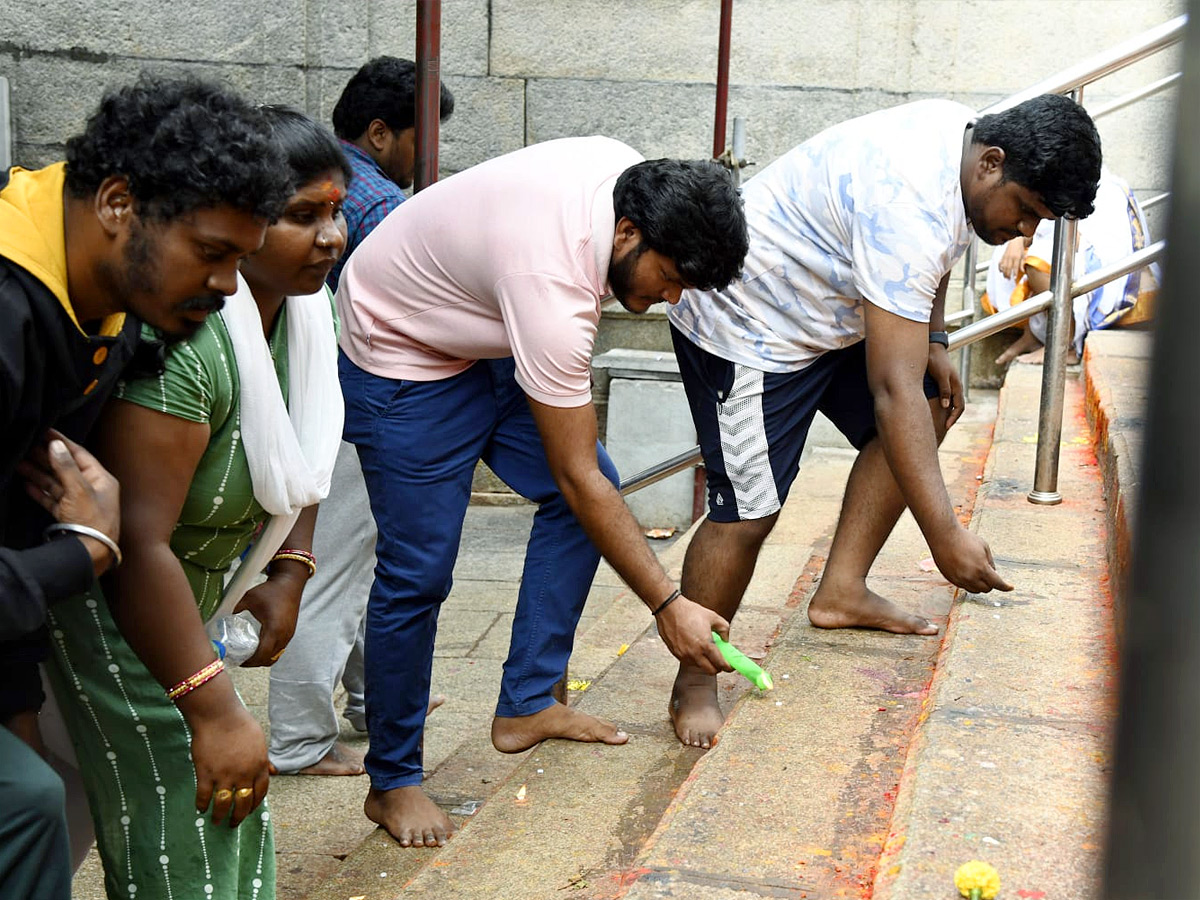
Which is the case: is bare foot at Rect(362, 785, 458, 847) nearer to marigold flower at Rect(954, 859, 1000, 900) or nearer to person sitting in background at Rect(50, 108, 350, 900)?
person sitting in background at Rect(50, 108, 350, 900)

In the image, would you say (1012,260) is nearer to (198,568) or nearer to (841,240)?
(841,240)

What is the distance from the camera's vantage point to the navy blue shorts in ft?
9.77

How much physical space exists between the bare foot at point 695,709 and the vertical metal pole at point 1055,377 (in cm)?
124

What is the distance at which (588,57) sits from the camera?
669 cm

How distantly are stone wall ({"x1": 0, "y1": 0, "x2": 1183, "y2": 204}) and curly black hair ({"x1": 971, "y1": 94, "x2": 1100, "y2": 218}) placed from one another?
3.91m

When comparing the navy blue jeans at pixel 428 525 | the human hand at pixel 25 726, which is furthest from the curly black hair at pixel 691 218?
the human hand at pixel 25 726

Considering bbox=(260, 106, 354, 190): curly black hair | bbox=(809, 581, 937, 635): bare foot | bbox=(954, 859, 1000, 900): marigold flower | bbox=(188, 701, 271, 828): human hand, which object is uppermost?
bbox=(260, 106, 354, 190): curly black hair

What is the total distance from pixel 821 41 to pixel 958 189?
4.05 m

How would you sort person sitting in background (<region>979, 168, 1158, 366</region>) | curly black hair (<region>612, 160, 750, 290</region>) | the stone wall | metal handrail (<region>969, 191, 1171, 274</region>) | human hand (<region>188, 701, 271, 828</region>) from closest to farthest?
human hand (<region>188, 701, 271, 828</region>), curly black hair (<region>612, 160, 750, 290</region>), metal handrail (<region>969, 191, 1171, 274</region>), person sitting in background (<region>979, 168, 1158, 366</region>), the stone wall

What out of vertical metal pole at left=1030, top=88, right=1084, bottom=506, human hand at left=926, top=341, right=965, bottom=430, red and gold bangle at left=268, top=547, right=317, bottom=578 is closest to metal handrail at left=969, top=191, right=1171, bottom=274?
vertical metal pole at left=1030, top=88, right=1084, bottom=506

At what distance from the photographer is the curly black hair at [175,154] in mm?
1538

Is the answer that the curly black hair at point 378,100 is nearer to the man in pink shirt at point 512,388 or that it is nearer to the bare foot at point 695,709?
the man in pink shirt at point 512,388

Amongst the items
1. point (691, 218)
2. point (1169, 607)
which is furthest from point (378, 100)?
point (1169, 607)

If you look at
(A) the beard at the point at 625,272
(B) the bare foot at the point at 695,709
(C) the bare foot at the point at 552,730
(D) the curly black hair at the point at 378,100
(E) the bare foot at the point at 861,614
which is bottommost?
(C) the bare foot at the point at 552,730
